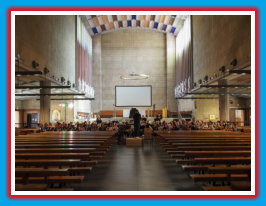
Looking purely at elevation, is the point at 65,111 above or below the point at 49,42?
below

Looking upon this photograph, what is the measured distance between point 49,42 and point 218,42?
10.0m

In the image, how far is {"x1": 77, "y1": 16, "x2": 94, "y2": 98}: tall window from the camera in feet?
71.1

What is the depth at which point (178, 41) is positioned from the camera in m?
26.6

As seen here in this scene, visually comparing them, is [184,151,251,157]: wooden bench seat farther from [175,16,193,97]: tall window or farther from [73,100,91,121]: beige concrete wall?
[73,100,91,121]: beige concrete wall

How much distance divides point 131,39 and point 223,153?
2695cm

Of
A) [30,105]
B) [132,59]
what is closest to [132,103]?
[132,59]

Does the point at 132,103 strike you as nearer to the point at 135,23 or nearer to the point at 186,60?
the point at 186,60

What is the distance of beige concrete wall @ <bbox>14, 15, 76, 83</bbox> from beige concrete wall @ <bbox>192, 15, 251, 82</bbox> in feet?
31.4

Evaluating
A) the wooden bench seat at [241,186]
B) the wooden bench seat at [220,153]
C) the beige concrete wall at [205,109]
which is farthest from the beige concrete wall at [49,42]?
the beige concrete wall at [205,109]

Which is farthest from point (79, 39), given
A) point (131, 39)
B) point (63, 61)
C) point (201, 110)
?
point (201, 110)

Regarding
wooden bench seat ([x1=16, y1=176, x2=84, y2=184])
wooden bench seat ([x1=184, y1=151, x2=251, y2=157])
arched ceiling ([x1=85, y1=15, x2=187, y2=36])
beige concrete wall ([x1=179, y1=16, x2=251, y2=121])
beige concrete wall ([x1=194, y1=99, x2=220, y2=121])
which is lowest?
wooden bench seat ([x1=16, y1=176, x2=84, y2=184])

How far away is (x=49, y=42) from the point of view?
14.2 meters

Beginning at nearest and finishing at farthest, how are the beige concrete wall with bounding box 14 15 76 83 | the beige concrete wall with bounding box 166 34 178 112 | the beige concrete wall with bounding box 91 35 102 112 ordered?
the beige concrete wall with bounding box 14 15 76 83 → the beige concrete wall with bounding box 91 35 102 112 → the beige concrete wall with bounding box 166 34 178 112

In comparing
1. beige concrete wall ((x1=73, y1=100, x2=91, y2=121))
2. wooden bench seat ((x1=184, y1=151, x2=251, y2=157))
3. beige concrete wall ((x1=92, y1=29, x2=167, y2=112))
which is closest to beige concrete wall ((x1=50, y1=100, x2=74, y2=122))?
beige concrete wall ((x1=73, y1=100, x2=91, y2=121))
